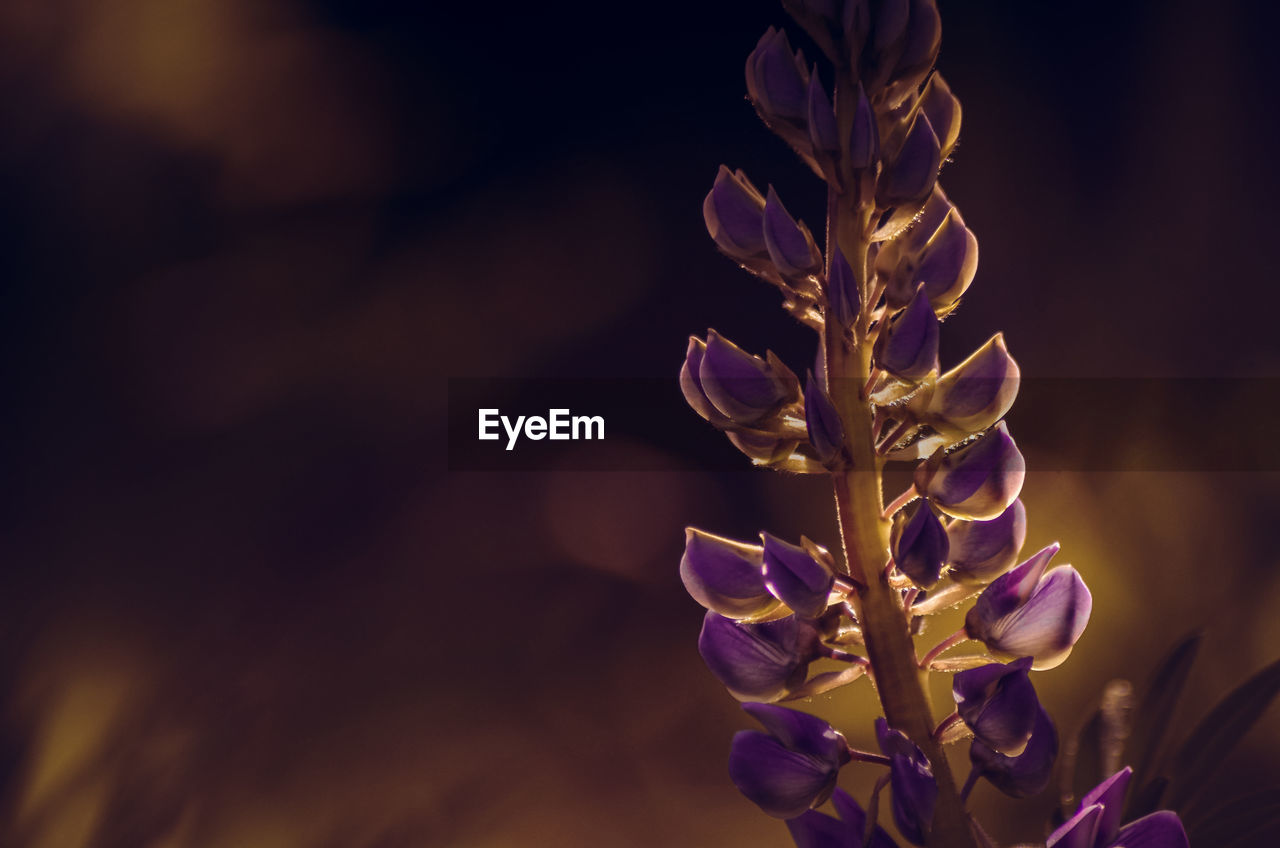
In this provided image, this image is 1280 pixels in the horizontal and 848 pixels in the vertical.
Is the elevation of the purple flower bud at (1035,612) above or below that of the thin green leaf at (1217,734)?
above

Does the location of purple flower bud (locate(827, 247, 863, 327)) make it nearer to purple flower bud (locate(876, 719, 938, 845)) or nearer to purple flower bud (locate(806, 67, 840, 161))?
purple flower bud (locate(806, 67, 840, 161))

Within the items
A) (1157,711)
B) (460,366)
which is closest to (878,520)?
(1157,711)

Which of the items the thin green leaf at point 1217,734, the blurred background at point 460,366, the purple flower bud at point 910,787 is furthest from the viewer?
the blurred background at point 460,366

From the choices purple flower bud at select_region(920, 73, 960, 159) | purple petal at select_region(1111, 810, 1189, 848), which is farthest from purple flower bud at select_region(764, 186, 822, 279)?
purple petal at select_region(1111, 810, 1189, 848)

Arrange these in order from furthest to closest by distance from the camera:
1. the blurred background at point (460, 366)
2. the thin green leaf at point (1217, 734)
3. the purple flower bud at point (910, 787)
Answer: the blurred background at point (460, 366), the thin green leaf at point (1217, 734), the purple flower bud at point (910, 787)

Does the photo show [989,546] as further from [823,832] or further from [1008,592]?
[823,832]

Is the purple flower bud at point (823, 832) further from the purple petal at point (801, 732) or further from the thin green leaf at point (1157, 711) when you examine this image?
the thin green leaf at point (1157, 711)

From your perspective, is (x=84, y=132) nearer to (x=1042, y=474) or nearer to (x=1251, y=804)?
(x=1042, y=474)

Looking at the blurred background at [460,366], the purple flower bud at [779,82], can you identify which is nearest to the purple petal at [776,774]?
the purple flower bud at [779,82]
